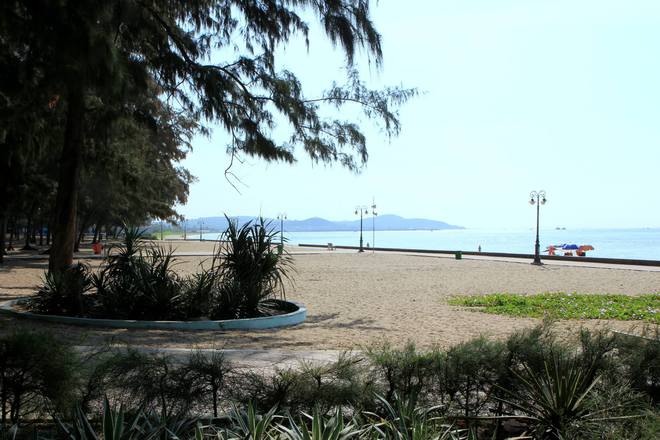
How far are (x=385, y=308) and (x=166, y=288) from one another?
502 cm

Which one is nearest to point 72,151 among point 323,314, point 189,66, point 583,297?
point 189,66

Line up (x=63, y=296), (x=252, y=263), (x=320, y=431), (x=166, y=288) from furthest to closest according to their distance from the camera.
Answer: (x=252, y=263) → (x=63, y=296) → (x=166, y=288) → (x=320, y=431)

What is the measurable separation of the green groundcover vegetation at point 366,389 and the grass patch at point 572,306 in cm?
726

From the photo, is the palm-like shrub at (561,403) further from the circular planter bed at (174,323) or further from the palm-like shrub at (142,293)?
the palm-like shrub at (142,293)

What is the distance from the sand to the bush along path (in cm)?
94

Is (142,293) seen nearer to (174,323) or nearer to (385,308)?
(174,323)

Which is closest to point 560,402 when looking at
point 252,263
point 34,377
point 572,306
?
point 34,377

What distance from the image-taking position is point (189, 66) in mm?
11820

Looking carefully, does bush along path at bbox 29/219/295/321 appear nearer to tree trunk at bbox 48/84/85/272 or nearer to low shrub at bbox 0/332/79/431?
tree trunk at bbox 48/84/85/272

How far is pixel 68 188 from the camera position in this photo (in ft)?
40.0

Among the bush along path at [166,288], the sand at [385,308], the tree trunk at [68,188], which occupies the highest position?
the tree trunk at [68,188]

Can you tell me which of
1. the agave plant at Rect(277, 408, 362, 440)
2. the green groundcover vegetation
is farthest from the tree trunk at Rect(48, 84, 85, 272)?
the agave plant at Rect(277, 408, 362, 440)

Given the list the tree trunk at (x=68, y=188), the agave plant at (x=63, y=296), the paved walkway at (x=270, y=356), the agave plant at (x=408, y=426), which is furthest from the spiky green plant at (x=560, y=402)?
the tree trunk at (x=68, y=188)

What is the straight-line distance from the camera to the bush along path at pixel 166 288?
10.1 m
